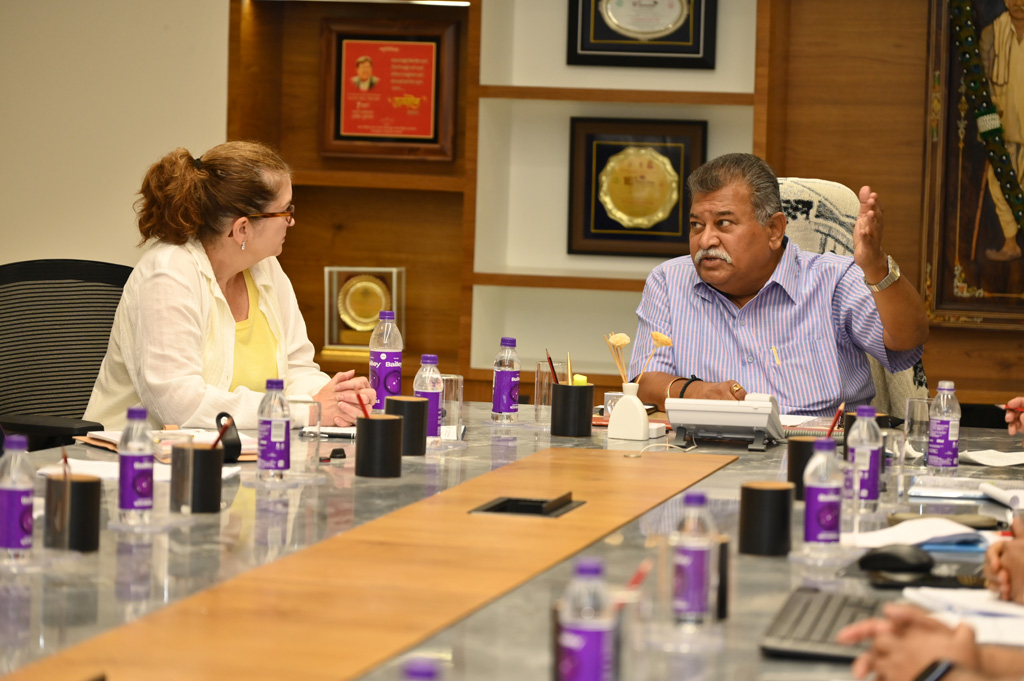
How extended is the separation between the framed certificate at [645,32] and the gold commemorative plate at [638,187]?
1.07ft

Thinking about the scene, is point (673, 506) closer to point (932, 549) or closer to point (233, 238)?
point (932, 549)

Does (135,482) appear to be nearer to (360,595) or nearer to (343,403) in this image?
(360,595)

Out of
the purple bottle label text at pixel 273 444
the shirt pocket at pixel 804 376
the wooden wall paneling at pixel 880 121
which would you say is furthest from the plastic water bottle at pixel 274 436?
the wooden wall paneling at pixel 880 121

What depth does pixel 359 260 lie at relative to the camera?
455 cm

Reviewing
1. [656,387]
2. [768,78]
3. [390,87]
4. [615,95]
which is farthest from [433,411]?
[390,87]

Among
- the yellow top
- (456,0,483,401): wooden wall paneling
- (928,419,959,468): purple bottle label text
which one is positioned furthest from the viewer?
(456,0,483,401): wooden wall paneling

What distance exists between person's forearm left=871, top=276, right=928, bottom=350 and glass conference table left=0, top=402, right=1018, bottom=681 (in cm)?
89

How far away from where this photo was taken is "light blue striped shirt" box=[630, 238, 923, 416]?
10.4 ft

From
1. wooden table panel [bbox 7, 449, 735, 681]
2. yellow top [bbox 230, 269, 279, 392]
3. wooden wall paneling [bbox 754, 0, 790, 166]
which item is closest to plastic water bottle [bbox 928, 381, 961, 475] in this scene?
wooden table panel [bbox 7, 449, 735, 681]

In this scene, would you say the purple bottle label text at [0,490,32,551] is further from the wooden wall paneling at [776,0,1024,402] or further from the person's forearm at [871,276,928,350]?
the wooden wall paneling at [776,0,1024,402]

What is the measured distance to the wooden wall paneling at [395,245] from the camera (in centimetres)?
450

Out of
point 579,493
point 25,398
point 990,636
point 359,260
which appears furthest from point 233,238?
point 990,636

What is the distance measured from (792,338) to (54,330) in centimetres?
192

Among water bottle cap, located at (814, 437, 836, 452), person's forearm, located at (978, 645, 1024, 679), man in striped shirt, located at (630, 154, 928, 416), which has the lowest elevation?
person's forearm, located at (978, 645, 1024, 679)
